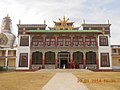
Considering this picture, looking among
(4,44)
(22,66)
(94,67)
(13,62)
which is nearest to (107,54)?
(94,67)

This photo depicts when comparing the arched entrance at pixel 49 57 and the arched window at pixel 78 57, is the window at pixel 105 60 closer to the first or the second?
the arched window at pixel 78 57

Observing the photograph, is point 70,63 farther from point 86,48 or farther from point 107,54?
point 107,54

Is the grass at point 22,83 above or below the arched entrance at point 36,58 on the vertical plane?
below

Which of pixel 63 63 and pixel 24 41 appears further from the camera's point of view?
pixel 24 41

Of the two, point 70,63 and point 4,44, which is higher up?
point 4,44

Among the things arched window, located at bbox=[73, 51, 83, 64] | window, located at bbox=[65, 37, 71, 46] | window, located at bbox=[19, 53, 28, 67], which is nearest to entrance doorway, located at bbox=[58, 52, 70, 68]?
arched window, located at bbox=[73, 51, 83, 64]

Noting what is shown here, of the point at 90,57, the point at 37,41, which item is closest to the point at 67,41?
the point at 90,57

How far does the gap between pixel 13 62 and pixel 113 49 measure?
24.2 m

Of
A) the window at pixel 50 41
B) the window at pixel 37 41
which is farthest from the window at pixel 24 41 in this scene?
the window at pixel 50 41

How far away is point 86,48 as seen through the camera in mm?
42469

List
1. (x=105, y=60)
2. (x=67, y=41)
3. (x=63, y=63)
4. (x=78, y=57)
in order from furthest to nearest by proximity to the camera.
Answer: (x=67, y=41) < (x=63, y=63) < (x=78, y=57) < (x=105, y=60)

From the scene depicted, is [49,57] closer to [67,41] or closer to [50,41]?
[50,41]

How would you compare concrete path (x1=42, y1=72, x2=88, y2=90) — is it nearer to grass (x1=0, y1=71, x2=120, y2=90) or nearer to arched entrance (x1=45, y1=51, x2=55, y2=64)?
grass (x1=0, y1=71, x2=120, y2=90)

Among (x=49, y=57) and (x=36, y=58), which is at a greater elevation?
(x=49, y=57)
